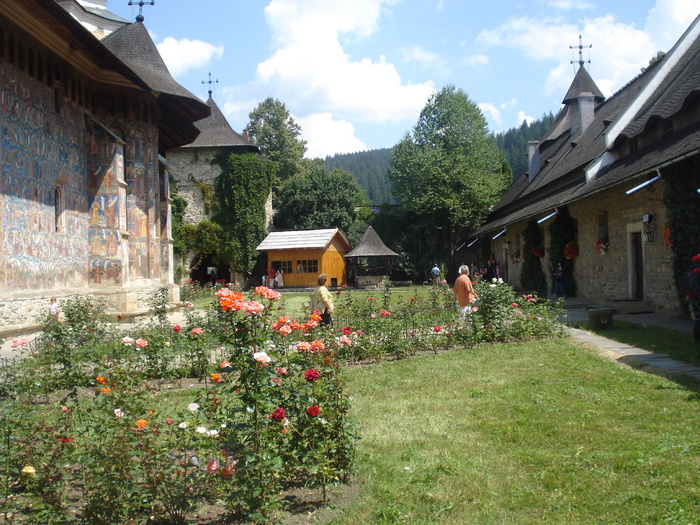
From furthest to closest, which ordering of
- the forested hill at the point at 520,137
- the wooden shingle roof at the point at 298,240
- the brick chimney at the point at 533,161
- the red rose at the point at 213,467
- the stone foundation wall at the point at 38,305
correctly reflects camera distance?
the forested hill at the point at 520,137 → the wooden shingle roof at the point at 298,240 → the brick chimney at the point at 533,161 → the stone foundation wall at the point at 38,305 → the red rose at the point at 213,467

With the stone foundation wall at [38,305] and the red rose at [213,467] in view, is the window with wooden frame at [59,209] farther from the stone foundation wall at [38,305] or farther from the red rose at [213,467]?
the red rose at [213,467]

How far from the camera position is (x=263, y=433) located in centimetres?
337

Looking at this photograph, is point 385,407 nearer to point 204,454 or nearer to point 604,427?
point 604,427

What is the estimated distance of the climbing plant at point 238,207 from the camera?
37.3 m

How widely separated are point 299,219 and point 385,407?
37.4 m

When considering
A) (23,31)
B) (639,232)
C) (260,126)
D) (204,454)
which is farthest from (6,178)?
(260,126)

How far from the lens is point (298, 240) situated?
36906 millimetres

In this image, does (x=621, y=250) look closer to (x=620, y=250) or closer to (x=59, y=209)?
(x=620, y=250)

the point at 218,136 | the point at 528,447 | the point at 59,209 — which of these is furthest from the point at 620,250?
the point at 218,136

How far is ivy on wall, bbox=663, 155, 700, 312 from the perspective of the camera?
10.7m

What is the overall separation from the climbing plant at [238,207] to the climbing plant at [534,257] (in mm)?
19850

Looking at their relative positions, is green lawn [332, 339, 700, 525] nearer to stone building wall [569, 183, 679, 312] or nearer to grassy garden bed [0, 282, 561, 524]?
grassy garden bed [0, 282, 561, 524]

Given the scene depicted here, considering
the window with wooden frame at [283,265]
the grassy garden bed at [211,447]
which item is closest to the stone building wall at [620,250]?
the grassy garden bed at [211,447]

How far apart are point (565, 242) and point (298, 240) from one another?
2084cm
